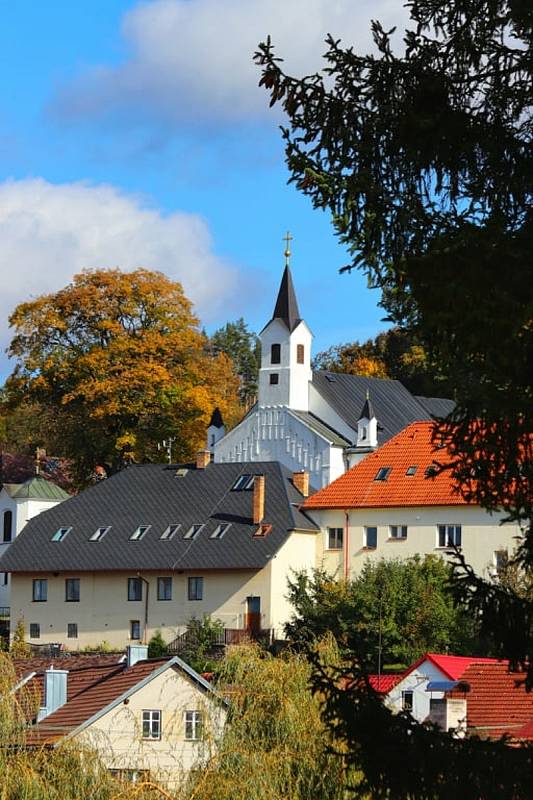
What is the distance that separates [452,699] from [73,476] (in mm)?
44113

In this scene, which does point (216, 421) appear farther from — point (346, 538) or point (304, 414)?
point (346, 538)

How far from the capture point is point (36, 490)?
245 ft

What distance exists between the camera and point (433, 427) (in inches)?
463

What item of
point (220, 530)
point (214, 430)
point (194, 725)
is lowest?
point (194, 725)

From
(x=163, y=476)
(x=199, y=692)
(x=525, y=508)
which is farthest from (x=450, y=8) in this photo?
(x=163, y=476)

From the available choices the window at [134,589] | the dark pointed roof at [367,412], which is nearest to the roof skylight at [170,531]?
the window at [134,589]

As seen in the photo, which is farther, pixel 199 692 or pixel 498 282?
pixel 199 692

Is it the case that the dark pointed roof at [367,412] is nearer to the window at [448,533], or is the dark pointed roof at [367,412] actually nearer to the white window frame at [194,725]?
the window at [448,533]

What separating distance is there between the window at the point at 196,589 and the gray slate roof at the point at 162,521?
0.65 m

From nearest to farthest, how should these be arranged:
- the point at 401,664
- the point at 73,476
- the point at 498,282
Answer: the point at 498,282 < the point at 401,664 < the point at 73,476

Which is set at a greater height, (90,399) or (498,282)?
(90,399)

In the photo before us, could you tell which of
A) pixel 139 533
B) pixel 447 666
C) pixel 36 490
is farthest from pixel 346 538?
pixel 447 666

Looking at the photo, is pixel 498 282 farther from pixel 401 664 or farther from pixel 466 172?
pixel 401 664

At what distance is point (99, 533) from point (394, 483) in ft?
40.4
